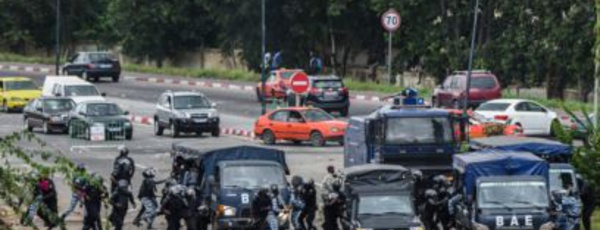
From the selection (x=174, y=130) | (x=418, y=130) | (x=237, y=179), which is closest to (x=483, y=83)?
(x=174, y=130)

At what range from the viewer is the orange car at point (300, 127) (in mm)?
42469

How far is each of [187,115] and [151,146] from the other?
6.67 feet

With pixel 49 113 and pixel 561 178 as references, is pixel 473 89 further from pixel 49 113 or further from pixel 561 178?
pixel 561 178

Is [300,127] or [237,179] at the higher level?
[300,127]

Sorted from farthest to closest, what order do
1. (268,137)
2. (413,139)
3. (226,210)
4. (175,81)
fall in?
(175,81) < (268,137) < (413,139) < (226,210)

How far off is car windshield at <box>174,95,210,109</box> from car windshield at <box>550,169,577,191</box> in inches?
792

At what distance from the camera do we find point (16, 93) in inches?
2222

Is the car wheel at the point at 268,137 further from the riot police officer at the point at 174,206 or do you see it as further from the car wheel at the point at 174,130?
the riot police officer at the point at 174,206

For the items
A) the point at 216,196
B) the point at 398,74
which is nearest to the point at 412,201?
the point at 216,196

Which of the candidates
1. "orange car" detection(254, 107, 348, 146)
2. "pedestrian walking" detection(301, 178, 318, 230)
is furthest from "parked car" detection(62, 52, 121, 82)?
"pedestrian walking" detection(301, 178, 318, 230)

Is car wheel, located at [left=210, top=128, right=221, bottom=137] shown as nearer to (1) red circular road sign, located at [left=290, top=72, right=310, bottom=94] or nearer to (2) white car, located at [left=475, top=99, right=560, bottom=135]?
(1) red circular road sign, located at [left=290, top=72, right=310, bottom=94]

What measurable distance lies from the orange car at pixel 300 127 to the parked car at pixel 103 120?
457cm

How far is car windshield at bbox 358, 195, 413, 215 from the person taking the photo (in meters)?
25.0

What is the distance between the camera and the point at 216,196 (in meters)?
26.5
